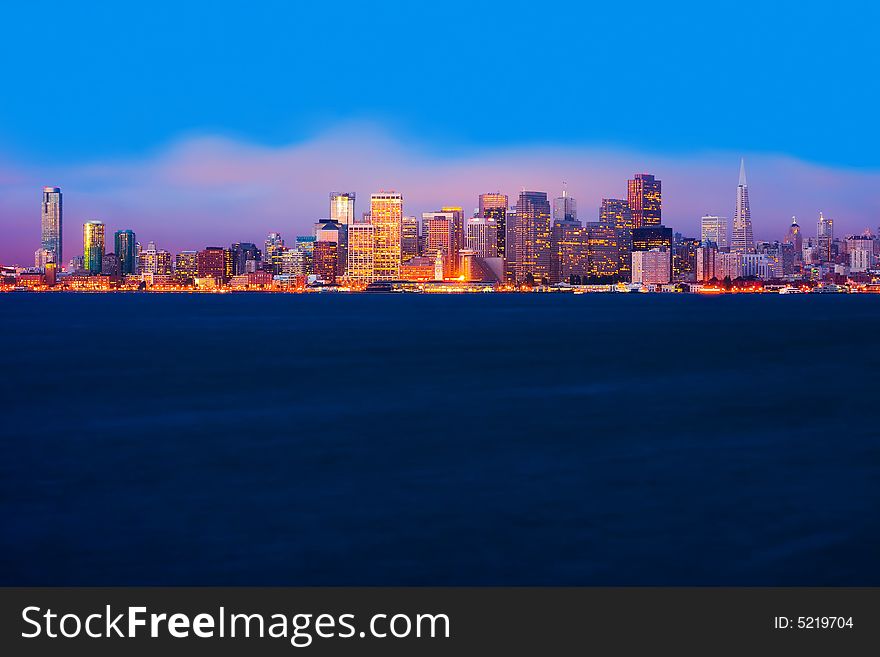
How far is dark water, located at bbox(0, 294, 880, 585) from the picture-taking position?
14.2 metres

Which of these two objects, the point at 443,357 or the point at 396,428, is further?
the point at 443,357

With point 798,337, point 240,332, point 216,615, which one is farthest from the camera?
point 240,332

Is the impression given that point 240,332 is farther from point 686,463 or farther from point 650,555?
point 650,555

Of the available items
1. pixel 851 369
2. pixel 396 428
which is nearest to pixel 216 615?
pixel 396 428

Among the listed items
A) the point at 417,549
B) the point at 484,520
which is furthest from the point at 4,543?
the point at 484,520

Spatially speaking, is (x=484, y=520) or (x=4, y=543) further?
(x=484, y=520)

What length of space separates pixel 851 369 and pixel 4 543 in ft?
142

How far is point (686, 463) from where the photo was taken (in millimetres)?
22141

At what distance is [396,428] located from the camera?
1129 inches

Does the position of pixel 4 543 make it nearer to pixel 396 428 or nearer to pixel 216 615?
pixel 216 615

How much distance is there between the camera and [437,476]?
818 inches

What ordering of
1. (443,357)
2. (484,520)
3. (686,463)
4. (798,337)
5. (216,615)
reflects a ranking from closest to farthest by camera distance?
1. (216,615)
2. (484,520)
3. (686,463)
4. (443,357)
5. (798,337)

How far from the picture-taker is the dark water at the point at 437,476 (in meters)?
14.2

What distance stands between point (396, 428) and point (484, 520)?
1239 centimetres
